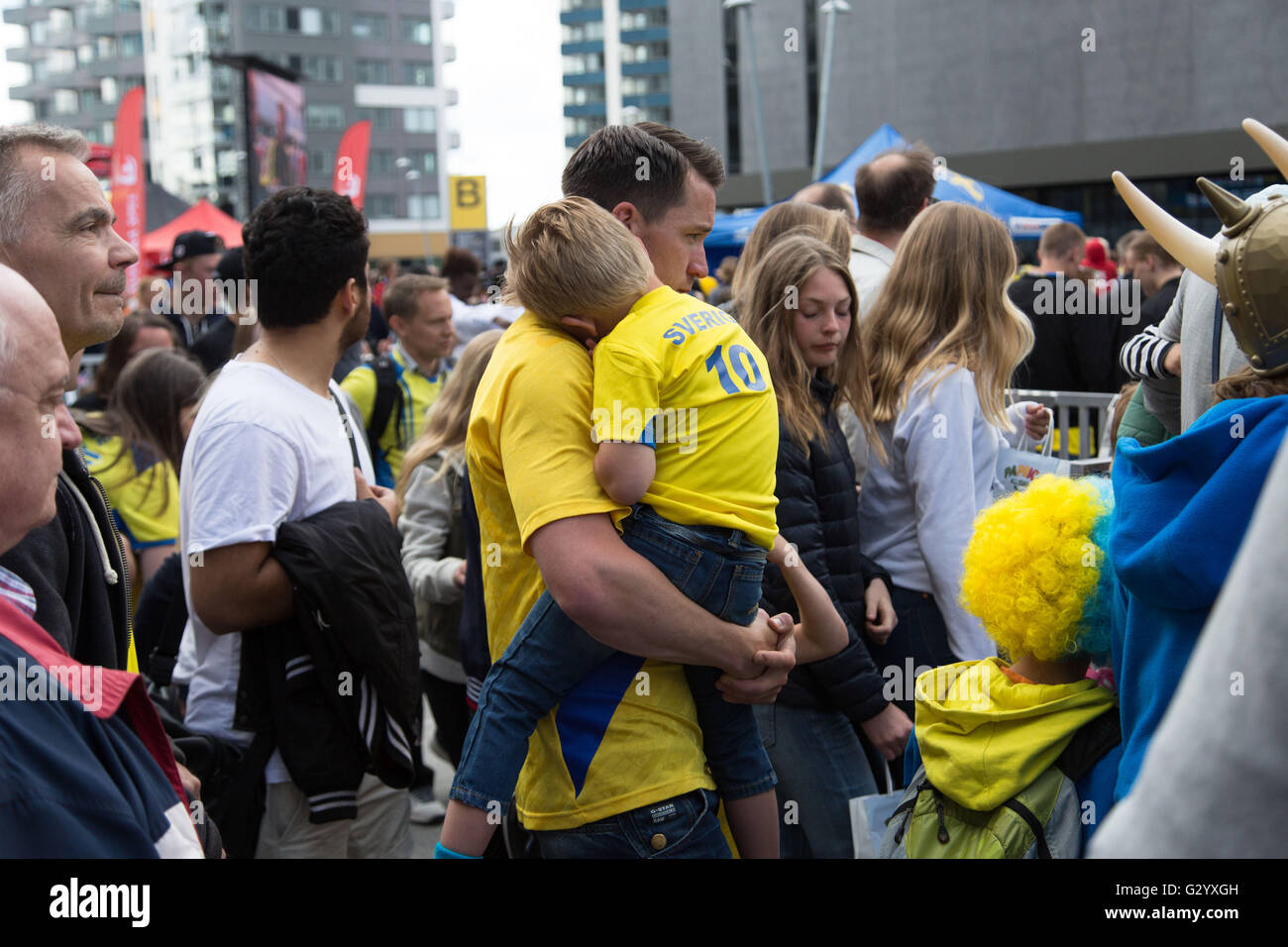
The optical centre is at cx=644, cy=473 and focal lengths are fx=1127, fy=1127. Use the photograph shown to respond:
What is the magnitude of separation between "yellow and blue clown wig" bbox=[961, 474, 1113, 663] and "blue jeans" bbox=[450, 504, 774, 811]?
531 mm

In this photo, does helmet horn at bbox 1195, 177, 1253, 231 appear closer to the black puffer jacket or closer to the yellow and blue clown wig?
the yellow and blue clown wig

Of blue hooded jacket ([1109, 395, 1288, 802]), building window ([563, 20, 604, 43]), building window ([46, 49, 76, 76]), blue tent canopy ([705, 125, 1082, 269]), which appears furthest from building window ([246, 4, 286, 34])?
blue hooded jacket ([1109, 395, 1288, 802])

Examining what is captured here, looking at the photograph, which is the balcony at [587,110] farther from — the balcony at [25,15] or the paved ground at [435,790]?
the paved ground at [435,790]

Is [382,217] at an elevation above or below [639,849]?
above

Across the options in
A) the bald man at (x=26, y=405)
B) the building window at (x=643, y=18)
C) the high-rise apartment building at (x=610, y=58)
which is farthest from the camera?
the building window at (x=643, y=18)

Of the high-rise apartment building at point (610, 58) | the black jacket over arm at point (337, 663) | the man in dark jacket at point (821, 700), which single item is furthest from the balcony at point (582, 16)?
the black jacket over arm at point (337, 663)

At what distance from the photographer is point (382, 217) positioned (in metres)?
91.2

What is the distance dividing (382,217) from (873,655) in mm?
92986

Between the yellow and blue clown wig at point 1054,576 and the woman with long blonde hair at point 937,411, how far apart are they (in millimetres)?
969

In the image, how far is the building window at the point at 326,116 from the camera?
293ft

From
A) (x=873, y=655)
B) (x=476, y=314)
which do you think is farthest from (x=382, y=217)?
(x=873, y=655)

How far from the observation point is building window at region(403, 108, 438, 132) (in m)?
95.1

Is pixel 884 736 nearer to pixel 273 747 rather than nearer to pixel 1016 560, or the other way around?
pixel 1016 560

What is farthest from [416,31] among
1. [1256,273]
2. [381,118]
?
[1256,273]
